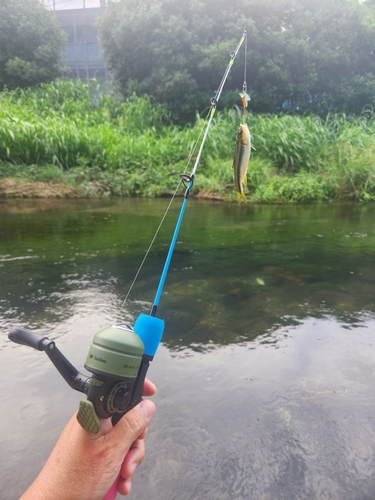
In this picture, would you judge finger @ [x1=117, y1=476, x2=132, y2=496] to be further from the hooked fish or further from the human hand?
the hooked fish

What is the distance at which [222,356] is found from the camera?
2.27 meters

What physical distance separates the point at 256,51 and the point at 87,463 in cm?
1515

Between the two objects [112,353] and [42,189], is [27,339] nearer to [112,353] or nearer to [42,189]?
[112,353]

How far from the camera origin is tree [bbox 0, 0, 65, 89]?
16.2 m

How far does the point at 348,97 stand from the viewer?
15430mm

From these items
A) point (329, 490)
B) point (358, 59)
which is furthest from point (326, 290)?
point (358, 59)

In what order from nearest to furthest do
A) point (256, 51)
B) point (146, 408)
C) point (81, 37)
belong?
point (146, 408)
point (256, 51)
point (81, 37)

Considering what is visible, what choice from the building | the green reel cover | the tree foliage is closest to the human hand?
the green reel cover

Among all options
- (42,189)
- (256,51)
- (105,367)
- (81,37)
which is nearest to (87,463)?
(105,367)

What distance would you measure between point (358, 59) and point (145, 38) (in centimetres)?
802

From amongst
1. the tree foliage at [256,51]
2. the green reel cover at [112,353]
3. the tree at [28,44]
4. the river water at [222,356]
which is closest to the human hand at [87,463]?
the green reel cover at [112,353]

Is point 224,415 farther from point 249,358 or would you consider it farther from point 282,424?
point 249,358

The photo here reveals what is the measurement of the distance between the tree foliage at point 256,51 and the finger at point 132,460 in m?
14.5

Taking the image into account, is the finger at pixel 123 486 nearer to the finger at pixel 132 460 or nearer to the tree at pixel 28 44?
the finger at pixel 132 460
